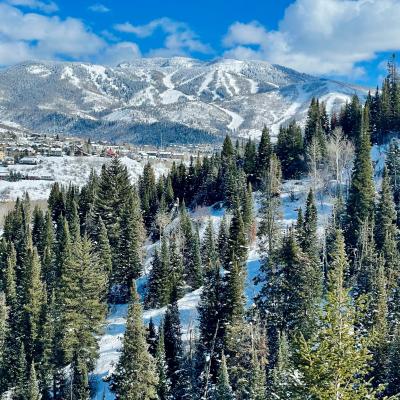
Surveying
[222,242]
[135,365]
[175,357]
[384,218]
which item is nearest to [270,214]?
[222,242]

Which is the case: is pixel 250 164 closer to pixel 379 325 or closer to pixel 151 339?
pixel 379 325

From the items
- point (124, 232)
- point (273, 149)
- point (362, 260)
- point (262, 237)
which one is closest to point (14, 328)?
point (124, 232)

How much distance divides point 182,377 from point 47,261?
37742 millimetres

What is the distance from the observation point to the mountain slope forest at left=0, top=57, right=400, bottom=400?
40094 millimetres

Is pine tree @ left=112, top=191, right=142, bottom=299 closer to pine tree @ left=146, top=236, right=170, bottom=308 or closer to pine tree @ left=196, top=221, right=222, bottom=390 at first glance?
pine tree @ left=146, top=236, right=170, bottom=308

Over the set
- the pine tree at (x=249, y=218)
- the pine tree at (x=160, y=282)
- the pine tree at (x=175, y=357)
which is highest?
the pine tree at (x=249, y=218)

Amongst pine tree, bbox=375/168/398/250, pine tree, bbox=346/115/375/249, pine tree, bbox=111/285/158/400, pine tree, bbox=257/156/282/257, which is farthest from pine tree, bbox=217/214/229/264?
pine tree, bbox=111/285/158/400

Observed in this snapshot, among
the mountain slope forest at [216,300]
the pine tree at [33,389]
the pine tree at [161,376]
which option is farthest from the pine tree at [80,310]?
the pine tree at [161,376]

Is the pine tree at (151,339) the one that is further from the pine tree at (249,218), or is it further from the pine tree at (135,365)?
the pine tree at (249,218)

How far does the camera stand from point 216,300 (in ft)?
169

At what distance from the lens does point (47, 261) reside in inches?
3088

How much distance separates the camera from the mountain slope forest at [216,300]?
40.1m

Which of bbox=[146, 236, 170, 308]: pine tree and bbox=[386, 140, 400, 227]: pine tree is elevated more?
bbox=[386, 140, 400, 227]: pine tree

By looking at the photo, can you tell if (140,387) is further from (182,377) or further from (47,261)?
(47,261)
